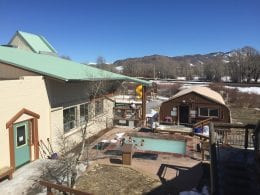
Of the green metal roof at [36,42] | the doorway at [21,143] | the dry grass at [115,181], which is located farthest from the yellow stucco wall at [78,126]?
the green metal roof at [36,42]

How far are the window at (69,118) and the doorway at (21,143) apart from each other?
316 centimetres

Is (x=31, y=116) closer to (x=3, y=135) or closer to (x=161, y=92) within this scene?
(x=3, y=135)

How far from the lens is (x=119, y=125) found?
2284 centimetres

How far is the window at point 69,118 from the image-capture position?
15.4 m

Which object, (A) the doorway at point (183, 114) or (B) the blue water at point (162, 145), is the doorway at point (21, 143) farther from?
(A) the doorway at point (183, 114)

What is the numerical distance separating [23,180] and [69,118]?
5.76m

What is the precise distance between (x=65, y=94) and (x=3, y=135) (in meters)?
5.04

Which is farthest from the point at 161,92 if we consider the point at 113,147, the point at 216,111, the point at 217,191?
the point at 217,191

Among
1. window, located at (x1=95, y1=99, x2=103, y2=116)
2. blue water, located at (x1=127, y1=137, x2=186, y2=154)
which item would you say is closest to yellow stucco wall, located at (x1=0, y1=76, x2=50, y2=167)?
blue water, located at (x1=127, y1=137, x2=186, y2=154)

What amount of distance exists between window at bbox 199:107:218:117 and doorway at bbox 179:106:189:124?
4.06 feet

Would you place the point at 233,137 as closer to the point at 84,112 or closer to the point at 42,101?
the point at 84,112

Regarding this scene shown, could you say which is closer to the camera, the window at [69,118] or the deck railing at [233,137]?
the deck railing at [233,137]

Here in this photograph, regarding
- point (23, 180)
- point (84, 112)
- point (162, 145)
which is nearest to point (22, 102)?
point (23, 180)

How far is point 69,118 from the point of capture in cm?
1591
